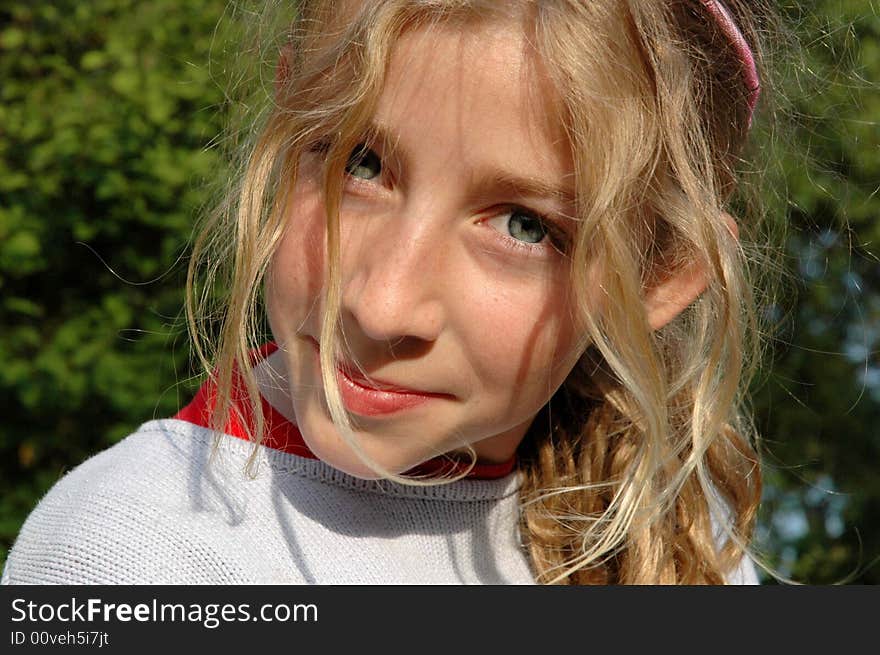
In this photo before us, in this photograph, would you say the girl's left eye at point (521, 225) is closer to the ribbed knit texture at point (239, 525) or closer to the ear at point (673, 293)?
the ear at point (673, 293)

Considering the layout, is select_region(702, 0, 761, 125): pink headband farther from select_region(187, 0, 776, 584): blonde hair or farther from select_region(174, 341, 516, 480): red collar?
select_region(174, 341, 516, 480): red collar

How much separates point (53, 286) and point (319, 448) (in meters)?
1.86

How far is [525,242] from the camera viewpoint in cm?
145

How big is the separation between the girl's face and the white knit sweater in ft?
0.47

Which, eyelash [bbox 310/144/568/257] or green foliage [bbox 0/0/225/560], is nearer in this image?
eyelash [bbox 310/144/568/257]

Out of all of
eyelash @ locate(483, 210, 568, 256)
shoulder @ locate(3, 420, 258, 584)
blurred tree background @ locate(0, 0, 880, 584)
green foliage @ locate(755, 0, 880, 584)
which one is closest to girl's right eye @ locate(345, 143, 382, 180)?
eyelash @ locate(483, 210, 568, 256)

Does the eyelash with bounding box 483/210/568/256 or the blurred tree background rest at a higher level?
the eyelash with bounding box 483/210/568/256

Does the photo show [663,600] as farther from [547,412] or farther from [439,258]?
[439,258]

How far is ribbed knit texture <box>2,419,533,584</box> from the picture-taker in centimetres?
139

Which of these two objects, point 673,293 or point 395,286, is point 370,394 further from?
point 673,293

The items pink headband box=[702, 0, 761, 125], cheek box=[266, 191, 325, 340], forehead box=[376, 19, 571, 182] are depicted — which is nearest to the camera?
forehead box=[376, 19, 571, 182]

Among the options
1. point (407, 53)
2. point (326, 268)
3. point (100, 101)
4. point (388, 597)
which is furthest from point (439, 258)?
point (100, 101)

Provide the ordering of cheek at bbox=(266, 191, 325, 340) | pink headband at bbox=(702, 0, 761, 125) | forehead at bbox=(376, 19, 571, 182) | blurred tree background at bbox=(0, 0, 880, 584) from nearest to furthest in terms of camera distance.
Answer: forehead at bbox=(376, 19, 571, 182) → cheek at bbox=(266, 191, 325, 340) → pink headband at bbox=(702, 0, 761, 125) → blurred tree background at bbox=(0, 0, 880, 584)

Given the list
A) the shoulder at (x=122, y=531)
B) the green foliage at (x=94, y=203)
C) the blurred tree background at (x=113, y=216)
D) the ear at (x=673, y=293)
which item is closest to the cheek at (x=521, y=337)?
the ear at (x=673, y=293)
